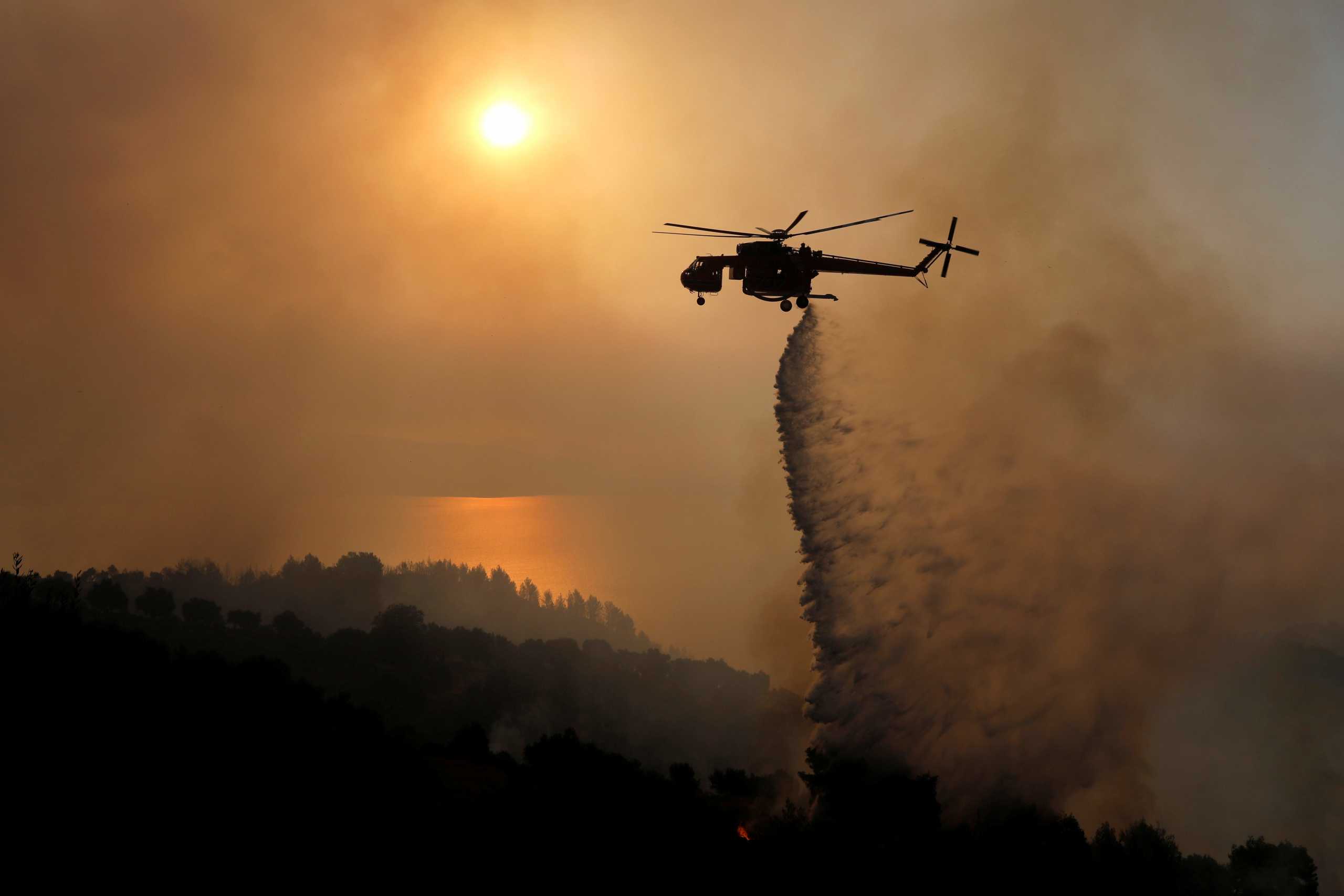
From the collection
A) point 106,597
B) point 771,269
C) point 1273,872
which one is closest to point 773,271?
point 771,269

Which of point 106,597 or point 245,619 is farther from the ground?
point 106,597

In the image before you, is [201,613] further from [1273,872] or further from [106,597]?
[1273,872]

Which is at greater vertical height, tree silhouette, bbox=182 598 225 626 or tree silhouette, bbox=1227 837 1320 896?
tree silhouette, bbox=182 598 225 626

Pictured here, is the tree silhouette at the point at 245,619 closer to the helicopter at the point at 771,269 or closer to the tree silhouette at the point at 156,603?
the tree silhouette at the point at 156,603

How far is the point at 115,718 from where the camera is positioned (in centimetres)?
3888

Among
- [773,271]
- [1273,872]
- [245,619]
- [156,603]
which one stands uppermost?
[156,603]

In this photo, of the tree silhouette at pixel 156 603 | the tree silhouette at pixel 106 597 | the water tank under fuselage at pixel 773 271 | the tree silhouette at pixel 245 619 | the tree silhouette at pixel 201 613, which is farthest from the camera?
the tree silhouette at pixel 245 619

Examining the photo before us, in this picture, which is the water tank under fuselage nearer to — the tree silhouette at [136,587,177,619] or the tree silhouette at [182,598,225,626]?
the tree silhouette at [136,587,177,619]

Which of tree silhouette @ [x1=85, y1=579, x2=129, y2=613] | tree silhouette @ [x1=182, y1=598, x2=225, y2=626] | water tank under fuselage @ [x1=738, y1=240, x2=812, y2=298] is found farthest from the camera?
tree silhouette @ [x1=182, y1=598, x2=225, y2=626]

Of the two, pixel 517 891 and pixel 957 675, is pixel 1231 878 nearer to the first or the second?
pixel 957 675

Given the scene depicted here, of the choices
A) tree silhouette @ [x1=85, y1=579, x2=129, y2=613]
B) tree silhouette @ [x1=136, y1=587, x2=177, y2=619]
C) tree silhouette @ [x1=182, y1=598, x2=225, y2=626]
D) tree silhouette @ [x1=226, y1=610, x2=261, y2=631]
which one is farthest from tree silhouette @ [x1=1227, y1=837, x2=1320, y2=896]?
tree silhouette @ [x1=85, y1=579, x2=129, y2=613]

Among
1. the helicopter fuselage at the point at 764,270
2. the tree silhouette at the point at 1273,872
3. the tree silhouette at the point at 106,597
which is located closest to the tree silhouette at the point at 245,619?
the tree silhouette at the point at 106,597

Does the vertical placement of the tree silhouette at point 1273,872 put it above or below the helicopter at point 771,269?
below

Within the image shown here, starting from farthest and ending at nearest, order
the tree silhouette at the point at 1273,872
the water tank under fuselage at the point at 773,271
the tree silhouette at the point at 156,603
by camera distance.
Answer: the tree silhouette at the point at 156,603, the tree silhouette at the point at 1273,872, the water tank under fuselage at the point at 773,271
